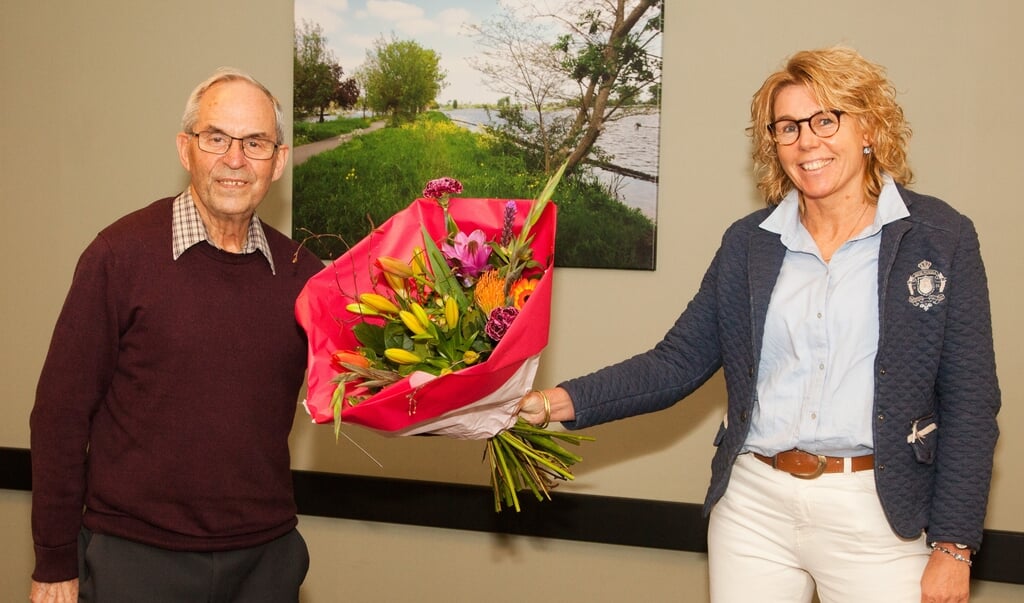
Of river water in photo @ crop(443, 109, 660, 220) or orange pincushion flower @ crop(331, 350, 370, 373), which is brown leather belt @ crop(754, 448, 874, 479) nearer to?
orange pincushion flower @ crop(331, 350, 370, 373)

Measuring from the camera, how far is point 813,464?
175 cm

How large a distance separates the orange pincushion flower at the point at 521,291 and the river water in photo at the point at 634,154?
128 centimetres

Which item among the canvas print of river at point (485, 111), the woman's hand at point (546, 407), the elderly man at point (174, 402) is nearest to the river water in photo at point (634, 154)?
the canvas print of river at point (485, 111)

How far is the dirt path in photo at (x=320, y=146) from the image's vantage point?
3152mm

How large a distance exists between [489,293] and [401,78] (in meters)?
1.66

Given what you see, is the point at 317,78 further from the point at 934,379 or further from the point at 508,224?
the point at 934,379

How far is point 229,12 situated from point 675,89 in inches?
62.1

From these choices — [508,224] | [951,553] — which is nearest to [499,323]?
[508,224]

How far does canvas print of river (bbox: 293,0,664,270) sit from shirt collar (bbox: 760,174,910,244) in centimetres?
99

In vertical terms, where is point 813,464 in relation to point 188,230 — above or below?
below

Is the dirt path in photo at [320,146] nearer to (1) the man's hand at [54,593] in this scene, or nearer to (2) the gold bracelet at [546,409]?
(2) the gold bracelet at [546,409]

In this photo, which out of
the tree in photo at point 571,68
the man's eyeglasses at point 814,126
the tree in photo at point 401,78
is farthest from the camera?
the tree in photo at point 401,78

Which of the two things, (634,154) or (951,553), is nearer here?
(951,553)

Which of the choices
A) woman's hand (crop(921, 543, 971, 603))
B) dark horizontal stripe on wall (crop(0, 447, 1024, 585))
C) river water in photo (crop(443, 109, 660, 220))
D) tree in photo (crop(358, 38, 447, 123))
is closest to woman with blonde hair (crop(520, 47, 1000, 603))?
woman's hand (crop(921, 543, 971, 603))
